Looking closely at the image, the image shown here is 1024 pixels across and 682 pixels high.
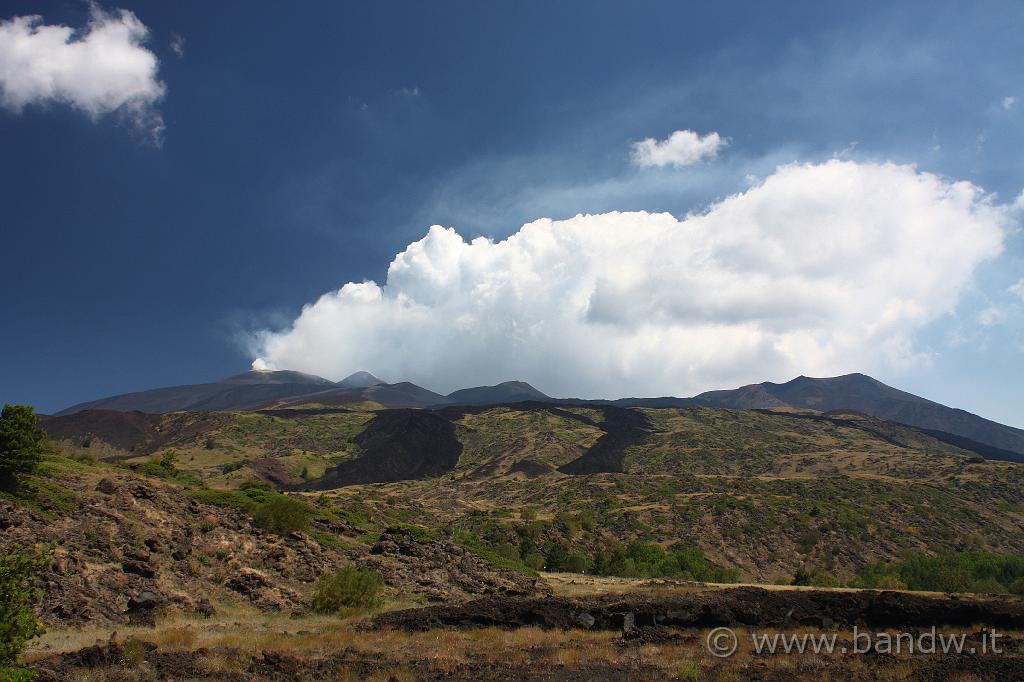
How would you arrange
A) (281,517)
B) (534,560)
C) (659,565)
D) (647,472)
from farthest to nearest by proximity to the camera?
(647,472), (659,565), (534,560), (281,517)

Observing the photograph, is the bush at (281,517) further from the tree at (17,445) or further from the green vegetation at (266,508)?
the tree at (17,445)

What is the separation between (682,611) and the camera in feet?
76.6

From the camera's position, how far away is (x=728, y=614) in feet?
76.4

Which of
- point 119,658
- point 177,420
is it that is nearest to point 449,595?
point 119,658

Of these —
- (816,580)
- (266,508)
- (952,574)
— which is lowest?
(816,580)

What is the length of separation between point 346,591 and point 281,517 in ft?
25.3

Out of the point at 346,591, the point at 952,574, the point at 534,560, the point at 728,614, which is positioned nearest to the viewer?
the point at 728,614

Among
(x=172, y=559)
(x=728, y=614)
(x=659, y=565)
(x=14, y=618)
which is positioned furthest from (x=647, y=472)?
(x=14, y=618)

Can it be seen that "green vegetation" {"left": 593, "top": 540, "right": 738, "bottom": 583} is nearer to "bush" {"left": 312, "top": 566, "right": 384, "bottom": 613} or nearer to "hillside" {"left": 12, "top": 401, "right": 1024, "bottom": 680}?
"hillside" {"left": 12, "top": 401, "right": 1024, "bottom": 680}

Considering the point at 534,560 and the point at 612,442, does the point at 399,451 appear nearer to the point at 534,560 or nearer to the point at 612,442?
the point at 612,442

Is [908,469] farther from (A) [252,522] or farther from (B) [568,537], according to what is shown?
(A) [252,522]

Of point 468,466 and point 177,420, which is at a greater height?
point 177,420

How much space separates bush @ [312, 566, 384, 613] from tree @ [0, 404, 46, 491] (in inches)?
512

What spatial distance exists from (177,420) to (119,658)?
17662 cm
